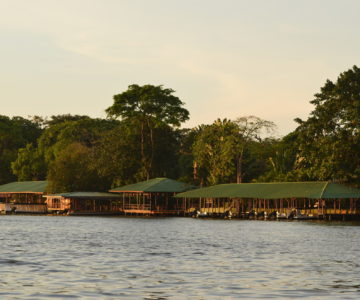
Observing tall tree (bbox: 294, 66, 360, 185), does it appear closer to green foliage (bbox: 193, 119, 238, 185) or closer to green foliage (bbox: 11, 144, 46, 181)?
green foliage (bbox: 193, 119, 238, 185)

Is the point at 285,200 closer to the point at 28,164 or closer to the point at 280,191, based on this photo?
the point at 280,191

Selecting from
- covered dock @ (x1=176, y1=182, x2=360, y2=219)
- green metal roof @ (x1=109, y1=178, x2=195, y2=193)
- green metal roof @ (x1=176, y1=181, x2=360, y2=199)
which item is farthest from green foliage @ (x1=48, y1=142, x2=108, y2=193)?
green metal roof @ (x1=176, y1=181, x2=360, y2=199)

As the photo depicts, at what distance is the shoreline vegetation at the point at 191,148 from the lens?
9781 cm

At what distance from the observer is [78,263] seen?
39.3m

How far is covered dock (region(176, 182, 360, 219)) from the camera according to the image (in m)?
95.2

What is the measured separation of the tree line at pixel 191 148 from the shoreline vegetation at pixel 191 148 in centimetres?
11

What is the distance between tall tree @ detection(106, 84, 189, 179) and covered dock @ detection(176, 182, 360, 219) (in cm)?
1627

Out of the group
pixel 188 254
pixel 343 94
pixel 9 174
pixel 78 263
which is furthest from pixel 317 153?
pixel 9 174

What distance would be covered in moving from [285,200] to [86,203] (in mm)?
38642

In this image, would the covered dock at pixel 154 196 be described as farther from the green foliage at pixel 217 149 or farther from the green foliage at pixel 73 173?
the green foliage at pixel 73 173

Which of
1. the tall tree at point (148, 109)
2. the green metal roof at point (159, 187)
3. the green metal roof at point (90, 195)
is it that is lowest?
the green metal roof at point (90, 195)

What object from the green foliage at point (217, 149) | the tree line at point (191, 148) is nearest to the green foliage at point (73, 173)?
the tree line at point (191, 148)

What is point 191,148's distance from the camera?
130 m

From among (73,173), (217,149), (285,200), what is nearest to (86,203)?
(73,173)
